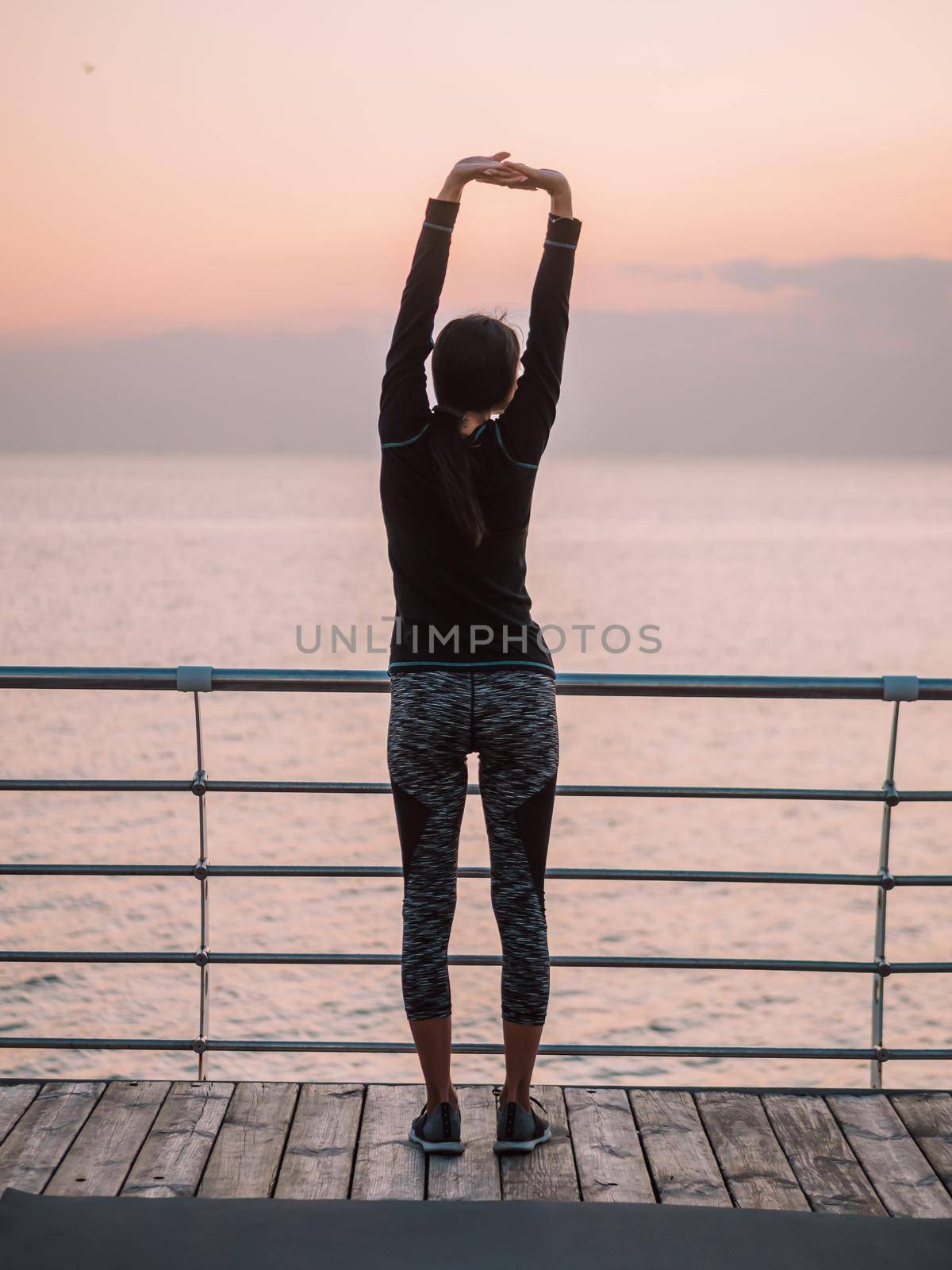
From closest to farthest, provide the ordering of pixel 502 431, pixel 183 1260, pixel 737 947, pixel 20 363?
pixel 183 1260, pixel 502 431, pixel 737 947, pixel 20 363

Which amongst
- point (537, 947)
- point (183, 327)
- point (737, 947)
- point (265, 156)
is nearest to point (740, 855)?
point (737, 947)

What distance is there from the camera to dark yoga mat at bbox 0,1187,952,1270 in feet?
6.51

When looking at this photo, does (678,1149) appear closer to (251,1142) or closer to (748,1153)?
(748,1153)

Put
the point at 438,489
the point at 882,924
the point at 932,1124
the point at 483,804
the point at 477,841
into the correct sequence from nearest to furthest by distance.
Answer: the point at 438,489 → the point at 483,804 → the point at 932,1124 → the point at 882,924 → the point at 477,841

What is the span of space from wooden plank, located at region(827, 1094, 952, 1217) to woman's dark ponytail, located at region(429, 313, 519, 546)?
1.40 m

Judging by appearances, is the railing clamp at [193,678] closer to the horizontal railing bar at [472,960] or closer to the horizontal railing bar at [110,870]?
the horizontal railing bar at [110,870]

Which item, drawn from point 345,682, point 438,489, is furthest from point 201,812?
point 438,489

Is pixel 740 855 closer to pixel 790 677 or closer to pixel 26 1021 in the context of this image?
pixel 26 1021

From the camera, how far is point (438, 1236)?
207cm

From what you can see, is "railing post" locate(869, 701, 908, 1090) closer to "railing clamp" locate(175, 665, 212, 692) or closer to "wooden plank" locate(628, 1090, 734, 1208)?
"wooden plank" locate(628, 1090, 734, 1208)

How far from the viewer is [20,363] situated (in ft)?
152

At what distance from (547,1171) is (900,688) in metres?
1.25

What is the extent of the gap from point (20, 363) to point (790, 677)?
48.2 m

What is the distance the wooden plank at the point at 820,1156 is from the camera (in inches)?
87.7
